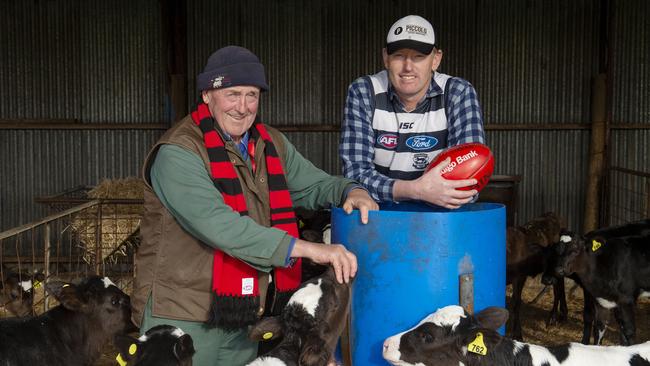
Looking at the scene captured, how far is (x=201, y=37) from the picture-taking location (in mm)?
11117

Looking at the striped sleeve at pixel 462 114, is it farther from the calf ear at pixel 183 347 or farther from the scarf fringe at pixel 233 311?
the calf ear at pixel 183 347

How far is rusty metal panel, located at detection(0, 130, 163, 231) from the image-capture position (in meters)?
11.2

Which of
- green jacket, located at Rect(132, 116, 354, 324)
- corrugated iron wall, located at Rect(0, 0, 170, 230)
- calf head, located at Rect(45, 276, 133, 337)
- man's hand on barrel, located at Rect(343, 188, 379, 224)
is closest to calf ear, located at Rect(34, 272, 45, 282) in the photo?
calf head, located at Rect(45, 276, 133, 337)

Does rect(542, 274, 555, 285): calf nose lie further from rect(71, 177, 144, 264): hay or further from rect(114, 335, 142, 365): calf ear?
rect(114, 335, 142, 365): calf ear

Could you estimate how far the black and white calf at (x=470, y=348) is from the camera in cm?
316

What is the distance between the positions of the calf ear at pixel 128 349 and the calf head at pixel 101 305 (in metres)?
1.24

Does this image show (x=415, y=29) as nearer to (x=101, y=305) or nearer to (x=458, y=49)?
(x=101, y=305)

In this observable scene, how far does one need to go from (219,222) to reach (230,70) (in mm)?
658

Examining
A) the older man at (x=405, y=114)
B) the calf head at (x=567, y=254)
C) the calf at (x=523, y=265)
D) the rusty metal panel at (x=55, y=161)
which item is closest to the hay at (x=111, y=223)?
the rusty metal panel at (x=55, y=161)

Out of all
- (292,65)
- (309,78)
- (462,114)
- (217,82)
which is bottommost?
(462,114)

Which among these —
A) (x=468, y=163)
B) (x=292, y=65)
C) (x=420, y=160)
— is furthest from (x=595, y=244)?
(x=292, y=65)

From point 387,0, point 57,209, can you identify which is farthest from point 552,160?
point 57,209

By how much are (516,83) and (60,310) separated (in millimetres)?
8323

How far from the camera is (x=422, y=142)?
12.0 feet
